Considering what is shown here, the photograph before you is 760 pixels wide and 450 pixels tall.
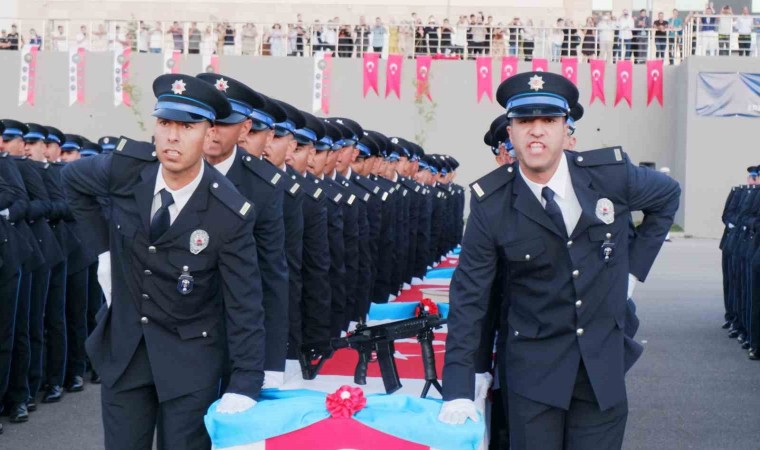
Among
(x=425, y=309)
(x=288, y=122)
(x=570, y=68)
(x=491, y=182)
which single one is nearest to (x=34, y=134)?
(x=288, y=122)

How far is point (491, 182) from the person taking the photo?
13.4 feet

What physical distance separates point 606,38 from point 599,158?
28391 millimetres

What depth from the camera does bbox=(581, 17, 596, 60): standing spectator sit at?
1235 inches

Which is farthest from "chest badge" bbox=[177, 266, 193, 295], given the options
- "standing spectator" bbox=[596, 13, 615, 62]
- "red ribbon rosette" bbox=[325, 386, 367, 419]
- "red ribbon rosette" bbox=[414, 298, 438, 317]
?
Answer: "standing spectator" bbox=[596, 13, 615, 62]

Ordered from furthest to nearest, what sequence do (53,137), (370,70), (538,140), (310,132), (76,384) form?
(370,70) < (53,137) < (76,384) < (310,132) < (538,140)

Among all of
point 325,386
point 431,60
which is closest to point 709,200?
point 431,60

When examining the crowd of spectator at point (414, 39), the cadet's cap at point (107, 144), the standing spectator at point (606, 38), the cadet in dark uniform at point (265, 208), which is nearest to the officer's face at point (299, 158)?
the cadet in dark uniform at point (265, 208)

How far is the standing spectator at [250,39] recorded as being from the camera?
31953 mm

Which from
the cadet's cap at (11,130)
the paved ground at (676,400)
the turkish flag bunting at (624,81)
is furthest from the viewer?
the turkish flag bunting at (624,81)

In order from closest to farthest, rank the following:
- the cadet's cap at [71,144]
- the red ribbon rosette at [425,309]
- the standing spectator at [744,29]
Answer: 1. the red ribbon rosette at [425,309]
2. the cadet's cap at [71,144]
3. the standing spectator at [744,29]

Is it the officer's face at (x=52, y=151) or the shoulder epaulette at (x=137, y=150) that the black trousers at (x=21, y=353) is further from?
the shoulder epaulette at (x=137, y=150)

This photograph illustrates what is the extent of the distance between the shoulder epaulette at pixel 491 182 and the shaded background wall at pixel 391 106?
87.4 feet

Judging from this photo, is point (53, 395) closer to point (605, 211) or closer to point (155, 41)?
point (605, 211)

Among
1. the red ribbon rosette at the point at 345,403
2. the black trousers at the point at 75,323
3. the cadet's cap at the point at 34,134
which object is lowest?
the black trousers at the point at 75,323
